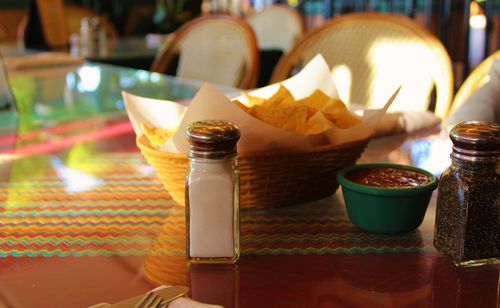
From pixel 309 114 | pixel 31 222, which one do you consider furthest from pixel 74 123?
pixel 309 114

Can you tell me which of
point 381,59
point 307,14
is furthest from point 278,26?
point 307,14

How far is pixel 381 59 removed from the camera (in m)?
1.74

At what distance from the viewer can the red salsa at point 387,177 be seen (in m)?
0.74

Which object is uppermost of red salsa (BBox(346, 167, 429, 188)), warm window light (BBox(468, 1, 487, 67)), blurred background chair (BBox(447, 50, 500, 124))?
red salsa (BBox(346, 167, 429, 188))

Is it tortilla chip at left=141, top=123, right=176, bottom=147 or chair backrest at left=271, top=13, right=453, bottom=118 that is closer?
tortilla chip at left=141, top=123, right=176, bottom=147

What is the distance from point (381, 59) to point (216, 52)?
771 mm

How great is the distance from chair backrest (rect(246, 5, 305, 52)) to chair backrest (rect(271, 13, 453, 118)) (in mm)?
1682

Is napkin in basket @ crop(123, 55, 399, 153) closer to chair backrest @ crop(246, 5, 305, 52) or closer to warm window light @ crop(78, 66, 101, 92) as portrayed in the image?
warm window light @ crop(78, 66, 101, 92)

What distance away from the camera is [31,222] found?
82cm

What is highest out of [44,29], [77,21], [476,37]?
[44,29]

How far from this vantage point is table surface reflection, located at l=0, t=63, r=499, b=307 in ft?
2.00

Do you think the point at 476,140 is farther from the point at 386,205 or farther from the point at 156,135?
the point at 156,135

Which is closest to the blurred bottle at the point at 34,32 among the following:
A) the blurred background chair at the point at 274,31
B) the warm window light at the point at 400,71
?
the blurred background chair at the point at 274,31

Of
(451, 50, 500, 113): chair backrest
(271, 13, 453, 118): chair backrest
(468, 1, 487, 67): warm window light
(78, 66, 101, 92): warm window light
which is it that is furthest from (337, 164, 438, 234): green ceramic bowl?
(468, 1, 487, 67): warm window light
